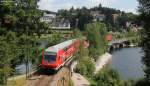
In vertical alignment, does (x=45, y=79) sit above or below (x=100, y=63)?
above

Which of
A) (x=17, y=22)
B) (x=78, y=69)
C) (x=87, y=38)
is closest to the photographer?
(x=17, y=22)

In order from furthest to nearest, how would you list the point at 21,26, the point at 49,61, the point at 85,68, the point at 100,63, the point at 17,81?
the point at 100,63
the point at 85,68
the point at 21,26
the point at 49,61
the point at 17,81

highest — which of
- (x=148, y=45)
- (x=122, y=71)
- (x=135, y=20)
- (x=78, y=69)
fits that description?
(x=135, y=20)

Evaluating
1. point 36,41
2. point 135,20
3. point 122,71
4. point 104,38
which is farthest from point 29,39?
point 104,38

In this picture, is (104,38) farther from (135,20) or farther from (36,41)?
(135,20)

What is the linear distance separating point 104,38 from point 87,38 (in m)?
13.6

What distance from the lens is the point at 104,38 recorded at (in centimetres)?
10931

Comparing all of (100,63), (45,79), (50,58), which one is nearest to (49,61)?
(50,58)

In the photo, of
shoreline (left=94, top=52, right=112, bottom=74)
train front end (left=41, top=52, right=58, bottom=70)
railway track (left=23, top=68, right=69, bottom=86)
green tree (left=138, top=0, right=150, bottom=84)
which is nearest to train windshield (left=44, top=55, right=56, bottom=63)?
train front end (left=41, top=52, right=58, bottom=70)

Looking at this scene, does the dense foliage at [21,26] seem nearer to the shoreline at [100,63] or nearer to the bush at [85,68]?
the bush at [85,68]

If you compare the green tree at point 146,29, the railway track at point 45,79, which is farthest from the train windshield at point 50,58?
the green tree at point 146,29

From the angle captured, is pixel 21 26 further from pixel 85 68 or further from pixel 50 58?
pixel 85 68

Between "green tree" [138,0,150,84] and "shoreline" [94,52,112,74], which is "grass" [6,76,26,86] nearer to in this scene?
"green tree" [138,0,150,84]

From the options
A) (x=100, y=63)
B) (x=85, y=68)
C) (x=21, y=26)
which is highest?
(x=21, y=26)
